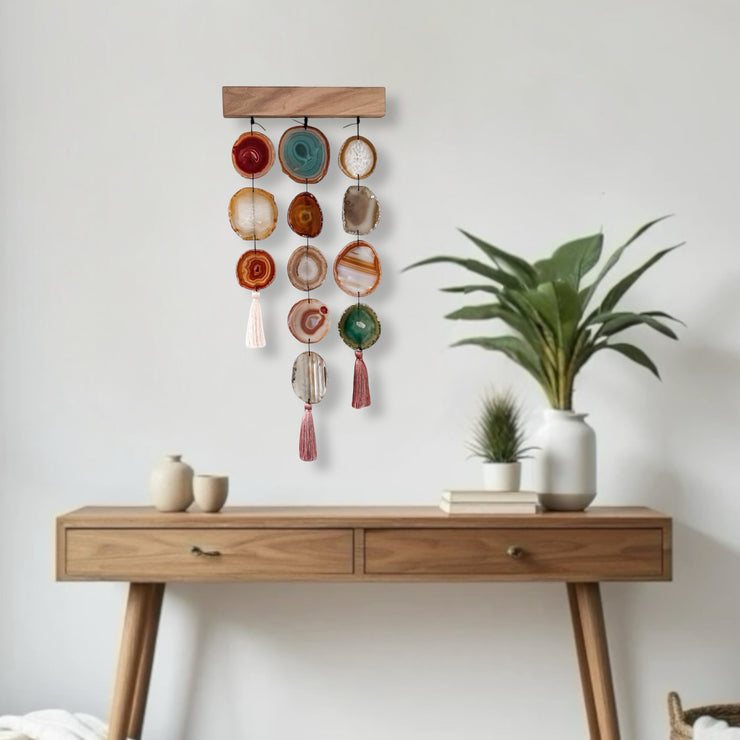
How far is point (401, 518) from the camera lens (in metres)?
2.09

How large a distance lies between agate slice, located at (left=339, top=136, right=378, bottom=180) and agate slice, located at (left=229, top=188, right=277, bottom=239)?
0.21 m

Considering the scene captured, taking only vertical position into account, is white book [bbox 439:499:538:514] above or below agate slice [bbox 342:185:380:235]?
below

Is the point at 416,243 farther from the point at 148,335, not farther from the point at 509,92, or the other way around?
the point at 148,335

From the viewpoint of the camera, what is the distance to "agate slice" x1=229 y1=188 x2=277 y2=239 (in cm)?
245

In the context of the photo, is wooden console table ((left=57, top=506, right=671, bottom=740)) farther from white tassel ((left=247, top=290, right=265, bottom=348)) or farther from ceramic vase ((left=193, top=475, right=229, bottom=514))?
white tassel ((left=247, top=290, right=265, bottom=348))

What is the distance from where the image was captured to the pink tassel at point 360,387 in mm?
2449

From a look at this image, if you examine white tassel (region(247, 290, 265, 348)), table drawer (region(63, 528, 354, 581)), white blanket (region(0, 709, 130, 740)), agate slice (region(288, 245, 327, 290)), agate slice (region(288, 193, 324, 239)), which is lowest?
white blanket (region(0, 709, 130, 740))

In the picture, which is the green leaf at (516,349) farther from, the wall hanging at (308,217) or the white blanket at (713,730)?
the white blanket at (713,730)

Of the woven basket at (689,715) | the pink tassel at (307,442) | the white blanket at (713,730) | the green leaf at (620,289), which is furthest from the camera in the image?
the pink tassel at (307,442)

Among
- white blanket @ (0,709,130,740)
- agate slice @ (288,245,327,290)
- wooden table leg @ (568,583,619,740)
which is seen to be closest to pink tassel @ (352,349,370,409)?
agate slice @ (288,245,327,290)

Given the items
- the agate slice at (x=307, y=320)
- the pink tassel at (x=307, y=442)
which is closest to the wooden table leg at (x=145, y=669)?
the pink tassel at (x=307, y=442)

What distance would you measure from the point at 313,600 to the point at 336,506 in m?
0.24

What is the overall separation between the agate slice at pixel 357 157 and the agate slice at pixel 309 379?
18.5 inches

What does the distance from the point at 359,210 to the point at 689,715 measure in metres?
1.38
